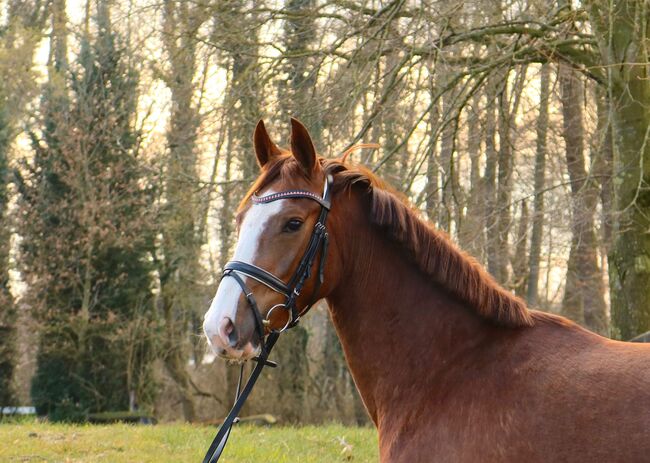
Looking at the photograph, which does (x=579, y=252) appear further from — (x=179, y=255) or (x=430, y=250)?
(x=430, y=250)

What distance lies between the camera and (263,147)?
3.66 metres

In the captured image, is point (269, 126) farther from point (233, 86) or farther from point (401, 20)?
point (401, 20)

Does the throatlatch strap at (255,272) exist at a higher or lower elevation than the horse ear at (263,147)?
lower

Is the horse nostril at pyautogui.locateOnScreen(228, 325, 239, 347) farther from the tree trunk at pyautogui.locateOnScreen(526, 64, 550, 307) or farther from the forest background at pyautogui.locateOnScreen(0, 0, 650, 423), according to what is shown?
the tree trunk at pyautogui.locateOnScreen(526, 64, 550, 307)

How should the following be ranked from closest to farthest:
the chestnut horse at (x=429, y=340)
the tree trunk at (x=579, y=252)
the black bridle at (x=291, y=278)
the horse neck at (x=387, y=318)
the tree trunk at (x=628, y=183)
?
the chestnut horse at (x=429, y=340)
the black bridle at (x=291, y=278)
the horse neck at (x=387, y=318)
the tree trunk at (x=628, y=183)
the tree trunk at (x=579, y=252)

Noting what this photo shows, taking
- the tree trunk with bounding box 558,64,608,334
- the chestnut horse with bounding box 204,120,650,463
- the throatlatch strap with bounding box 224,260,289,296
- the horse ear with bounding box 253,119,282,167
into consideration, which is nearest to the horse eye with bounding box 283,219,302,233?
the chestnut horse with bounding box 204,120,650,463

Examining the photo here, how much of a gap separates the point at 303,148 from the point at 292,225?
0.36 m

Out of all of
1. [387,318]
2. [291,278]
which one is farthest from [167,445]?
[291,278]

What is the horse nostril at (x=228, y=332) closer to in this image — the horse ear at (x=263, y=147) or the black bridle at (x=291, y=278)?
the black bridle at (x=291, y=278)

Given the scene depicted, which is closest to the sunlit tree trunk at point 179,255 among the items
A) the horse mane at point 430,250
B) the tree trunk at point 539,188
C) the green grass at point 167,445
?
the green grass at point 167,445

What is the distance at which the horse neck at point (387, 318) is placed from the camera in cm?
341

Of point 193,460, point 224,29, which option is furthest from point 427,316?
point 224,29

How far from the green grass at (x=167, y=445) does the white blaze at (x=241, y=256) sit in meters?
4.21

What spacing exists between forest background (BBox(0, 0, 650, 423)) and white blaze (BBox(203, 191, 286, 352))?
598 centimetres
